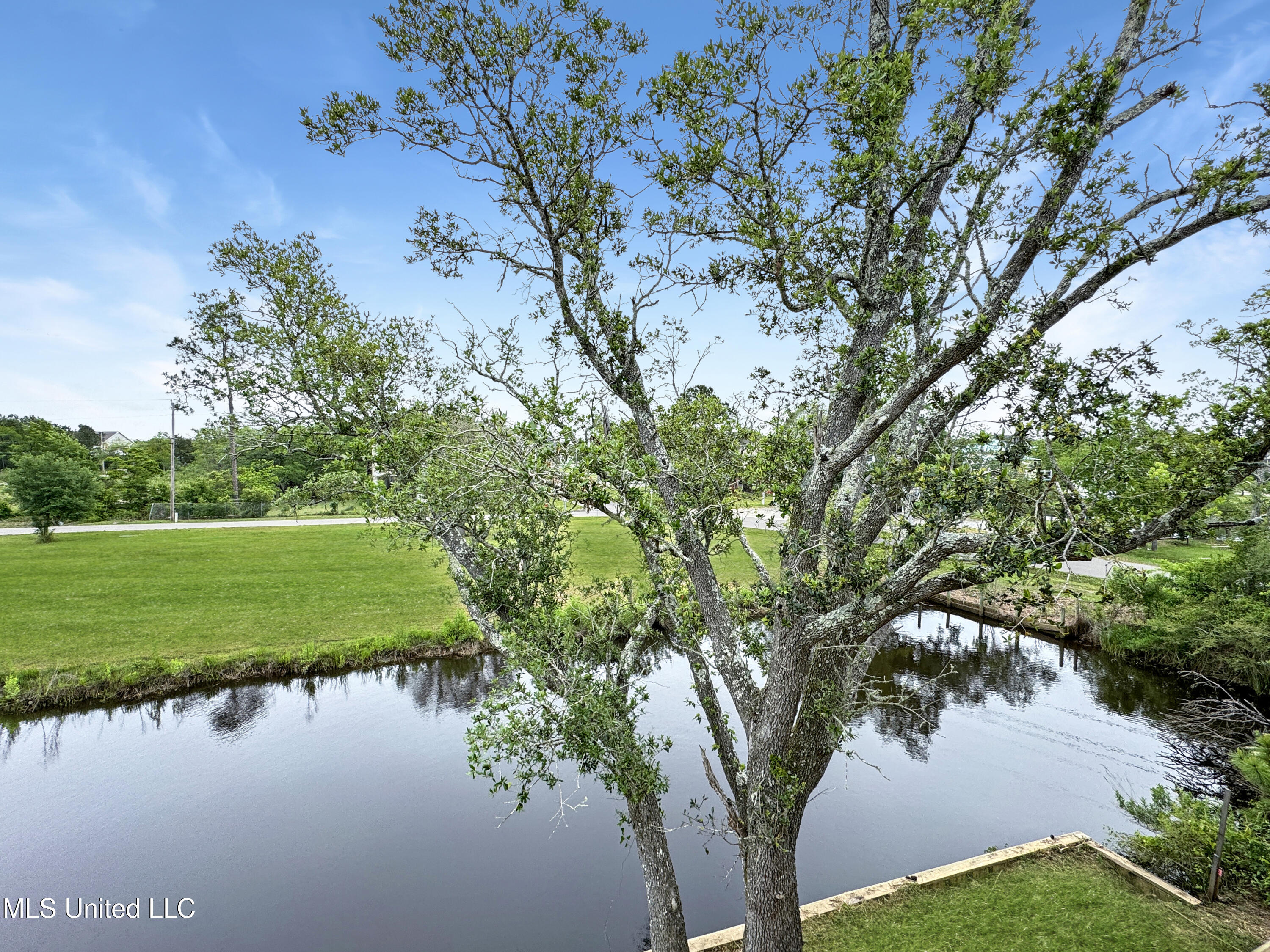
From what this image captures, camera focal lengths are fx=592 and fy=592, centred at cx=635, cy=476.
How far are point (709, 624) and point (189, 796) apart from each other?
35.0ft

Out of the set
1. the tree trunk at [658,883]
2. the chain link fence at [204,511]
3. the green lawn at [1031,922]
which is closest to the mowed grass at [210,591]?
the tree trunk at [658,883]

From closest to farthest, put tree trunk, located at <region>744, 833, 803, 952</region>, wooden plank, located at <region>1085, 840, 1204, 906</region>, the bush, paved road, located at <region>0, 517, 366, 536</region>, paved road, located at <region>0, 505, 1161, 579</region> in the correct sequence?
tree trunk, located at <region>744, 833, 803, 952</region>
wooden plank, located at <region>1085, 840, 1204, 906</region>
the bush
paved road, located at <region>0, 505, 1161, 579</region>
paved road, located at <region>0, 517, 366, 536</region>

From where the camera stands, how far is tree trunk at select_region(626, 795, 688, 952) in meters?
5.94

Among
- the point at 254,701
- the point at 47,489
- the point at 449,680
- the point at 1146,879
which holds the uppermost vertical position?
the point at 47,489

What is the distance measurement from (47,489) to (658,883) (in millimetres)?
33229

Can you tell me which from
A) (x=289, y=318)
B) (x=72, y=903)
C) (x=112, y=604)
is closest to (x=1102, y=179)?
(x=289, y=318)

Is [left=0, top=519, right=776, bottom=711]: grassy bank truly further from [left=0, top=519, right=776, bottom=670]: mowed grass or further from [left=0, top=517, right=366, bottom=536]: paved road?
[left=0, top=517, right=366, bottom=536]: paved road

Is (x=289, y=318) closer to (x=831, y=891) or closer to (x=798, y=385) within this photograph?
(x=798, y=385)

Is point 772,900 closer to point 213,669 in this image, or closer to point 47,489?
point 213,669

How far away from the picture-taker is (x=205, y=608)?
18.1 meters

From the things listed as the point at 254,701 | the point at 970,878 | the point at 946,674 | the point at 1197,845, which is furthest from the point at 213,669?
the point at 1197,845

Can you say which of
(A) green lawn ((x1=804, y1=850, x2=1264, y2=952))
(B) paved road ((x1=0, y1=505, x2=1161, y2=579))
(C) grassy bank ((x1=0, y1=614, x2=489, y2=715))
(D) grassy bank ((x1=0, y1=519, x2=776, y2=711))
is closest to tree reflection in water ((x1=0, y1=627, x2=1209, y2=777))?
(C) grassy bank ((x1=0, y1=614, x2=489, y2=715))

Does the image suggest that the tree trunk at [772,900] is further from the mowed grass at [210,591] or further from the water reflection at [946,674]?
the water reflection at [946,674]

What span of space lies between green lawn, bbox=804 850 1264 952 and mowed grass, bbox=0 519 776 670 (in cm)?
777
